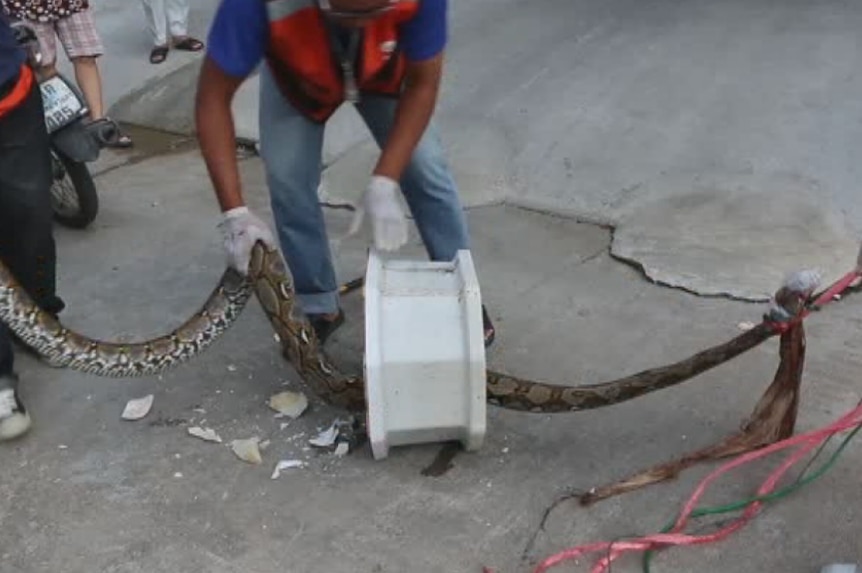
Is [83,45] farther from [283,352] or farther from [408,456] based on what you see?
[408,456]

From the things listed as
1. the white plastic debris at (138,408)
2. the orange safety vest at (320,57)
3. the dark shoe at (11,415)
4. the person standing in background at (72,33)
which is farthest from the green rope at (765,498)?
the person standing in background at (72,33)

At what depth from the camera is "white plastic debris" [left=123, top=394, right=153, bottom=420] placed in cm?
387

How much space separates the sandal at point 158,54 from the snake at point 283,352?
3838 millimetres

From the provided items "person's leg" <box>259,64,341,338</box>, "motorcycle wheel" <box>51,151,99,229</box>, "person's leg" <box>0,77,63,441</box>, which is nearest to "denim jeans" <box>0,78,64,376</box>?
"person's leg" <box>0,77,63,441</box>

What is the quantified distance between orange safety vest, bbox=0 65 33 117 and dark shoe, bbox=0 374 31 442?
2.82 ft

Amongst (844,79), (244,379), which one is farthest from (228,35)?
(844,79)

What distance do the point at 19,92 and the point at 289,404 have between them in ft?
4.29

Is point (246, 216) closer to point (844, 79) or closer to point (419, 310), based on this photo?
point (419, 310)

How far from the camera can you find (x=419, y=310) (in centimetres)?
336

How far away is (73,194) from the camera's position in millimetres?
5199

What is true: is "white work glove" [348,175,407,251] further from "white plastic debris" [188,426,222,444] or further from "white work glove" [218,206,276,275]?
"white plastic debris" [188,426,222,444]

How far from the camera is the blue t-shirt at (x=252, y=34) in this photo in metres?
3.15

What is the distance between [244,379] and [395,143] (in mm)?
1085

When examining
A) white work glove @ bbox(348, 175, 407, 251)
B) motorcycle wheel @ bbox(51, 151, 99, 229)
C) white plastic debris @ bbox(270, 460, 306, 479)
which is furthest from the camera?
motorcycle wheel @ bbox(51, 151, 99, 229)
